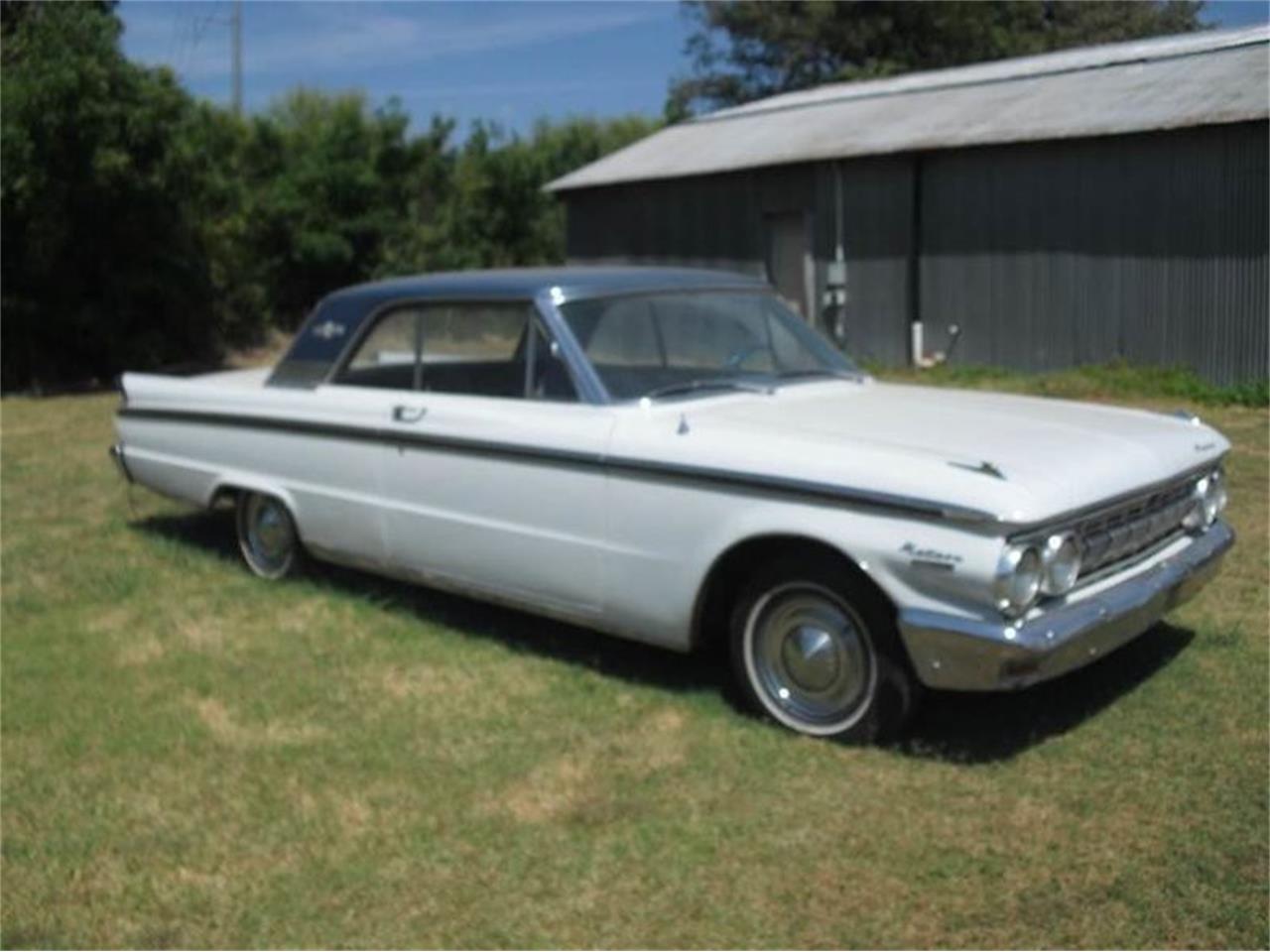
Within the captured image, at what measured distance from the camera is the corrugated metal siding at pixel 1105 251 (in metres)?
12.1

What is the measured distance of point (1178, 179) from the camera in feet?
40.9

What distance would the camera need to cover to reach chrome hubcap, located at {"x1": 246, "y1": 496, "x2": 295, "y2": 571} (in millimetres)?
6387

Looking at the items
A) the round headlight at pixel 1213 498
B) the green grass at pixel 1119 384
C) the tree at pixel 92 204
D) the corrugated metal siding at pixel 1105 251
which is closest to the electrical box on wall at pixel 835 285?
the corrugated metal siding at pixel 1105 251

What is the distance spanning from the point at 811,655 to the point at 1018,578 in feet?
2.48

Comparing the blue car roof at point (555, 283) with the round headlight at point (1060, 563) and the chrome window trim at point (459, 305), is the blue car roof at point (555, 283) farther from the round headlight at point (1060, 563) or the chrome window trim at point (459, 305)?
the round headlight at point (1060, 563)

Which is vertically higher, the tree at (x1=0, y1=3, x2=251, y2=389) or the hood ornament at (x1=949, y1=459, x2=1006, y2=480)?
the tree at (x1=0, y1=3, x2=251, y2=389)

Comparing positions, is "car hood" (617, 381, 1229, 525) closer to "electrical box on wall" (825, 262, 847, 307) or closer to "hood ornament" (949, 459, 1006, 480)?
"hood ornament" (949, 459, 1006, 480)

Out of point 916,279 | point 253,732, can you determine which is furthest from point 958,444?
point 916,279

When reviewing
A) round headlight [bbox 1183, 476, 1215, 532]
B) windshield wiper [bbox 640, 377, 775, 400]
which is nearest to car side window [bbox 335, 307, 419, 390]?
windshield wiper [bbox 640, 377, 775, 400]

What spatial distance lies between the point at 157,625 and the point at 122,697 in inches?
36.6

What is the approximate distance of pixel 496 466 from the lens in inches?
203

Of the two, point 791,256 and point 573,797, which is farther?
point 791,256

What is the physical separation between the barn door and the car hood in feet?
39.1

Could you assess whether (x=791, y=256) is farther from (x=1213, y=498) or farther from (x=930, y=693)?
(x=930, y=693)
